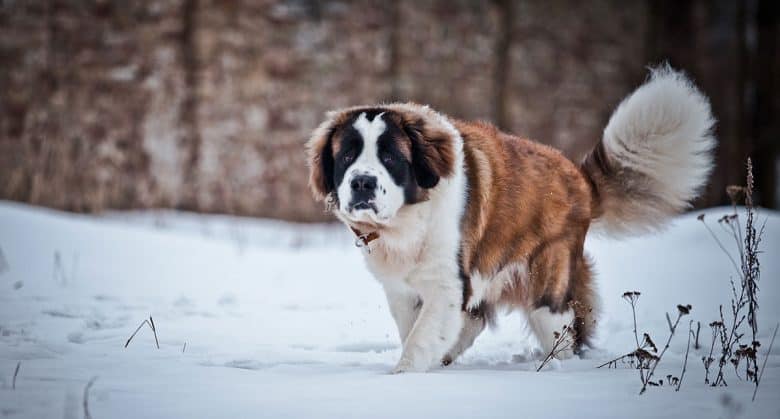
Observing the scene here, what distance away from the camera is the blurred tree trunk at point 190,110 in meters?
8.70

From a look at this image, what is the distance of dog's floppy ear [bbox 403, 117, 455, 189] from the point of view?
11.9 ft

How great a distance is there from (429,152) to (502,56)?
22.0 ft

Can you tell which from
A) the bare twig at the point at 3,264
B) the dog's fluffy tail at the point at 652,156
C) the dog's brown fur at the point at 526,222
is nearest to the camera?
the dog's brown fur at the point at 526,222

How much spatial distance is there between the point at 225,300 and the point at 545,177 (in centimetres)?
266

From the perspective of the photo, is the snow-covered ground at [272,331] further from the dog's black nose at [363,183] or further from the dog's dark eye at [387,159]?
the dog's dark eye at [387,159]

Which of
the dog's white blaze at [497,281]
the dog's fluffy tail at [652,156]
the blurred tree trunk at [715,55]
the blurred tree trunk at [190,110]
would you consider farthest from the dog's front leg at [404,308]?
the blurred tree trunk at [715,55]

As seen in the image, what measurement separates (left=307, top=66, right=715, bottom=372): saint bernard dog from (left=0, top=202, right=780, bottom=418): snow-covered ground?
11.9 inches

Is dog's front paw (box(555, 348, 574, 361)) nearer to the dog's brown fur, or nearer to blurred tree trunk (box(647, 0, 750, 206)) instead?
the dog's brown fur

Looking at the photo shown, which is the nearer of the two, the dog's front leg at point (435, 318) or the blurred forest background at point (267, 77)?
the dog's front leg at point (435, 318)

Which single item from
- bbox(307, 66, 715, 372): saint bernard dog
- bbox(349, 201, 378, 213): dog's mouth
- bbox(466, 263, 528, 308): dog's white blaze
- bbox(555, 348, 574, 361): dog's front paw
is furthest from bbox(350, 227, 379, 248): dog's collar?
bbox(555, 348, 574, 361): dog's front paw

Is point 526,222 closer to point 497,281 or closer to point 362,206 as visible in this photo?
point 497,281

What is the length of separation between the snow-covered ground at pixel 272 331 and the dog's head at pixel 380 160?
2.58ft

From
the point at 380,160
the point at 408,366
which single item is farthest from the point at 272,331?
the point at 380,160

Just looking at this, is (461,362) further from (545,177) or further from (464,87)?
(464,87)
